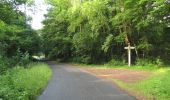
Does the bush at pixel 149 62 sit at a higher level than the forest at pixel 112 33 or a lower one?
lower

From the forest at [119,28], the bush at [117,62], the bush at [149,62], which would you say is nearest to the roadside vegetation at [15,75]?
the forest at [119,28]

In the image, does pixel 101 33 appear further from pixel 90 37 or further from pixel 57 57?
pixel 57 57

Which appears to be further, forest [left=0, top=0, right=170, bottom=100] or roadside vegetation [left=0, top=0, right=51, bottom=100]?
forest [left=0, top=0, right=170, bottom=100]

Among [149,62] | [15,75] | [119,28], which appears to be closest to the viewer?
[15,75]

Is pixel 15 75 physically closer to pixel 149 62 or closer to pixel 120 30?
pixel 149 62

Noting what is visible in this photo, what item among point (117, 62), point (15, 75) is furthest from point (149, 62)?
point (15, 75)

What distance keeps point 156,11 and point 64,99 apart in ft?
85.0

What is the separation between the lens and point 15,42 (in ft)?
154

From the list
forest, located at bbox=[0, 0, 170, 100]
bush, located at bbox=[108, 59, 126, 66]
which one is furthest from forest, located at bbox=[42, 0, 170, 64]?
bush, located at bbox=[108, 59, 126, 66]

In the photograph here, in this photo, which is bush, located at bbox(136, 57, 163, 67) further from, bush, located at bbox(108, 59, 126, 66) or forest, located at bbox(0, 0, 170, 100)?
bush, located at bbox(108, 59, 126, 66)

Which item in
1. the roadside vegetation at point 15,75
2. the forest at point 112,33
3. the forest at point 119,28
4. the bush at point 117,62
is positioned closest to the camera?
the roadside vegetation at point 15,75

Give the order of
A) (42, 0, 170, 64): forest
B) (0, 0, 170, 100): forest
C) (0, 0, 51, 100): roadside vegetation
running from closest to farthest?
(0, 0, 51, 100): roadside vegetation
(0, 0, 170, 100): forest
(42, 0, 170, 64): forest

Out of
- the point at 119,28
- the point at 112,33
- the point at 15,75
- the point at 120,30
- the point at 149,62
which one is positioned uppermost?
the point at 119,28

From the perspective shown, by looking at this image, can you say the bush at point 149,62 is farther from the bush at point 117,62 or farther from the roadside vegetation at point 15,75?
the roadside vegetation at point 15,75
